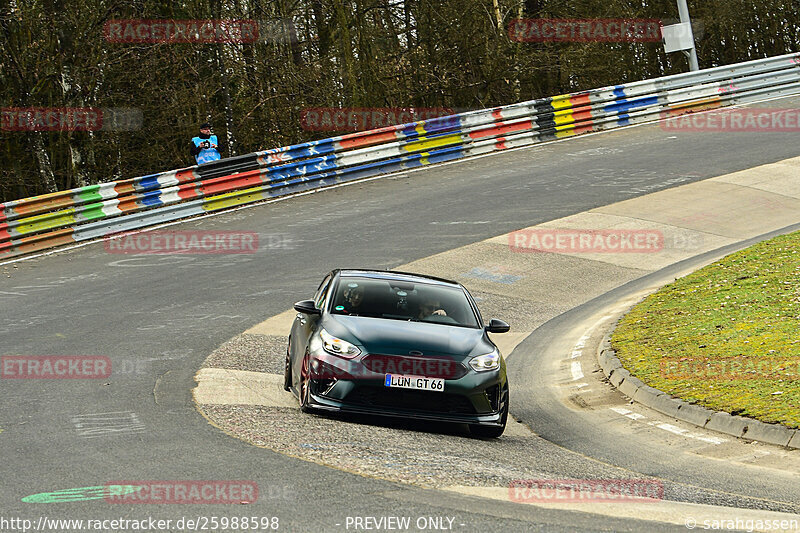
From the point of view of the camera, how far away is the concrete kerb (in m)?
9.14

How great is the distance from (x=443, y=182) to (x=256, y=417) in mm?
15734

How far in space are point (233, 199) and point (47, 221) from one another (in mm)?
4311

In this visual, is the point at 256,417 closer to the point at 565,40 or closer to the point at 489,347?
the point at 489,347

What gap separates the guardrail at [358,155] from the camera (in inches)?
831

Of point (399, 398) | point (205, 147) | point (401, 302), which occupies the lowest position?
point (399, 398)

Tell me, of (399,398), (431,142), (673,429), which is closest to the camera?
(399,398)

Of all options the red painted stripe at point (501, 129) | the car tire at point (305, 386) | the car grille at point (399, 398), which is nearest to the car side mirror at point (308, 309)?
the car tire at point (305, 386)

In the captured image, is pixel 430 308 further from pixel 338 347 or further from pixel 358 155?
pixel 358 155

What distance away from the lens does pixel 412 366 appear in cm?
931

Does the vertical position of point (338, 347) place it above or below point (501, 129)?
below

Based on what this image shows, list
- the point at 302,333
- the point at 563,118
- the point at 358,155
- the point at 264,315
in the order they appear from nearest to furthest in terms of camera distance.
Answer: the point at 302,333, the point at 264,315, the point at 358,155, the point at 563,118

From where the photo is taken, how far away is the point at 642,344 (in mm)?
13281

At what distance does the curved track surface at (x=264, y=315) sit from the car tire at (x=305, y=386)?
3.46 ft

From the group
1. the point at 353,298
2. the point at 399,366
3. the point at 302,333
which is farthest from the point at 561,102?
the point at 399,366
